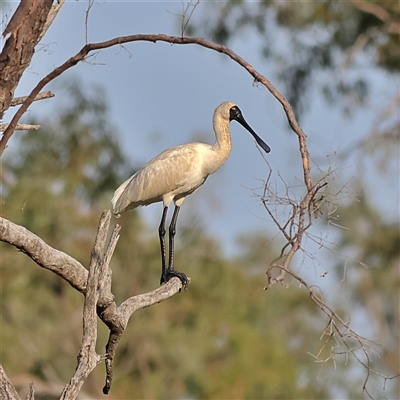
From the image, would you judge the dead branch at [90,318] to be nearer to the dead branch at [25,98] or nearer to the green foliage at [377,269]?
the dead branch at [25,98]

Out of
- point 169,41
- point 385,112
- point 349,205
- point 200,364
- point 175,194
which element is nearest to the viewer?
point 169,41

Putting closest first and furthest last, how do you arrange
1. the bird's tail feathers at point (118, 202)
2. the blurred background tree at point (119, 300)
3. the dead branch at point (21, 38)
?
1. the dead branch at point (21, 38)
2. the bird's tail feathers at point (118, 202)
3. the blurred background tree at point (119, 300)

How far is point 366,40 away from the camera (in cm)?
1323

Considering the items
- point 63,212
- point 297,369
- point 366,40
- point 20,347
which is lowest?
point 20,347

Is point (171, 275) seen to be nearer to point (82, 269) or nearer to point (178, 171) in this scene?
point (178, 171)

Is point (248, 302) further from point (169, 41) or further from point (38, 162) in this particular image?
point (169, 41)

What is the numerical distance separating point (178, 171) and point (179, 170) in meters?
0.01

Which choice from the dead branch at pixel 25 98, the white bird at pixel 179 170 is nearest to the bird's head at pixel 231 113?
the white bird at pixel 179 170

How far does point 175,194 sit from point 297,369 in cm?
1457

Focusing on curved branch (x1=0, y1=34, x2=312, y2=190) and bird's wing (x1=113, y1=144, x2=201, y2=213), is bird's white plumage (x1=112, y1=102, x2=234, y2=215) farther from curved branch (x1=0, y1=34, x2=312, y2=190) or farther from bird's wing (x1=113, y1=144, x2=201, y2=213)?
curved branch (x1=0, y1=34, x2=312, y2=190)

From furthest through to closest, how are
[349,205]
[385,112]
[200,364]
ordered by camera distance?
[349,205] < [200,364] < [385,112]

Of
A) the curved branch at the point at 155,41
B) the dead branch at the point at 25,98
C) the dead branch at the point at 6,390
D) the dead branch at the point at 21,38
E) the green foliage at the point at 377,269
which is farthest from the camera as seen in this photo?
the green foliage at the point at 377,269

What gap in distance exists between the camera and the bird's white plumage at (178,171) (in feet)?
18.3

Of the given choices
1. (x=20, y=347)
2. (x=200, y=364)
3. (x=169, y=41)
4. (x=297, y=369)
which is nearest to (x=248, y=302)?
(x=297, y=369)
